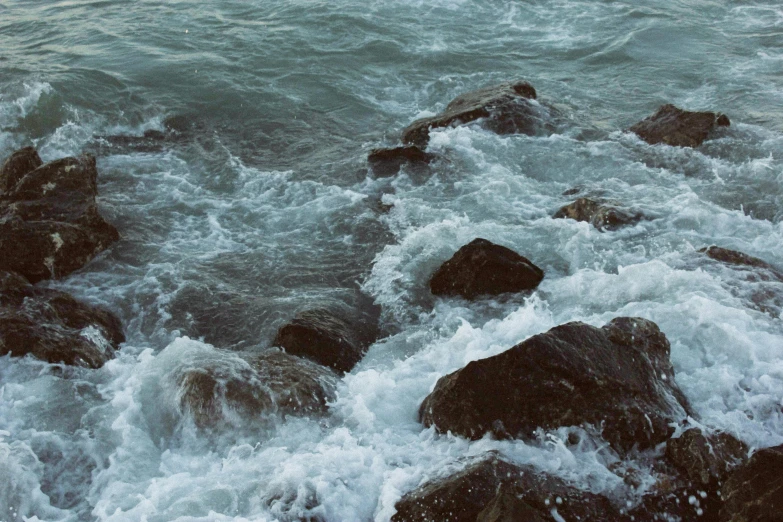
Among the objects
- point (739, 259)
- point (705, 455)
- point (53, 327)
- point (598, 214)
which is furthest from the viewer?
point (598, 214)

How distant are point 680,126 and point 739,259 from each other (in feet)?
11.8

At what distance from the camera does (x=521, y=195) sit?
9.73m

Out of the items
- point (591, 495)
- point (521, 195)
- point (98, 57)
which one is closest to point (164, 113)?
point (98, 57)

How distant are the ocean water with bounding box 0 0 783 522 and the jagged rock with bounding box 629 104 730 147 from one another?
212 millimetres

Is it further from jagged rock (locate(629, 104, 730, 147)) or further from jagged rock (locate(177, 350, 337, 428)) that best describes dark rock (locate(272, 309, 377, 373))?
jagged rock (locate(629, 104, 730, 147))

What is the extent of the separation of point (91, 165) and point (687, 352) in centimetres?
729

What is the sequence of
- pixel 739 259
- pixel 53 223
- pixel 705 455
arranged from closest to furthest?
pixel 705 455 → pixel 739 259 → pixel 53 223

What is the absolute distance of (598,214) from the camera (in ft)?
28.7

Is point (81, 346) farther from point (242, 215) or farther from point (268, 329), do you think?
point (242, 215)

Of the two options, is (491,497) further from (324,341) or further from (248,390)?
(324,341)

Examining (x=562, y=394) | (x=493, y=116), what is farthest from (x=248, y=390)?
(x=493, y=116)

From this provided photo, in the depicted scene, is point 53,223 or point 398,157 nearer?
point 53,223

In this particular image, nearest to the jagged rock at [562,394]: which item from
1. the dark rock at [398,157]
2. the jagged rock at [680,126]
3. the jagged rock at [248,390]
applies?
the jagged rock at [248,390]

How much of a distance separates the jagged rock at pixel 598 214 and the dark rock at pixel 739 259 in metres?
1.18
